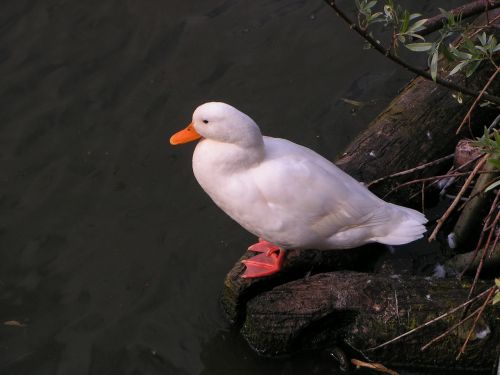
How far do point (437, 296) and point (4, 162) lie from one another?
3.10 metres

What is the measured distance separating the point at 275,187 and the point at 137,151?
1837 mm

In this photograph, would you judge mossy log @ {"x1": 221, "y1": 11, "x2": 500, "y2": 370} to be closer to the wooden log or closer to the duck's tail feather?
the wooden log

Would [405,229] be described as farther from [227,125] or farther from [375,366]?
[227,125]

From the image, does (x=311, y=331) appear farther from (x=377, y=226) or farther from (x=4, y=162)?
(x=4, y=162)

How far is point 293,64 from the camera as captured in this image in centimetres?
548

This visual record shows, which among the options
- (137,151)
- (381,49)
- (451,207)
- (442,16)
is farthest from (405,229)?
→ (137,151)

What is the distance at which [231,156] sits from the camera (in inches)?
132

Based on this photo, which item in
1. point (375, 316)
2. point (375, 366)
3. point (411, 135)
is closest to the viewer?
point (375, 316)

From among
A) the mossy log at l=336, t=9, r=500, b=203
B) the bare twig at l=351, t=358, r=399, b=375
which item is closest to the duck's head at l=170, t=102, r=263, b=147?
the mossy log at l=336, t=9, r=500, b=203

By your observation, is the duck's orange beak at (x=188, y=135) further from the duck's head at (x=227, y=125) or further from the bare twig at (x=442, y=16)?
the bare twig at (x=442, y=16)

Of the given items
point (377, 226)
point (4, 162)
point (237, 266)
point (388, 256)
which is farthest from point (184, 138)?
point (4, 162)

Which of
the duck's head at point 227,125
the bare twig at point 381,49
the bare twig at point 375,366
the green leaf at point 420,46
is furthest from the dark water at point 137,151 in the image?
the green leaf at point 420,46

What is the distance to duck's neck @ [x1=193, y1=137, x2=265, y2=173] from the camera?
3354 mm

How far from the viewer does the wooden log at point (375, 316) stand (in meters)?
3.38
